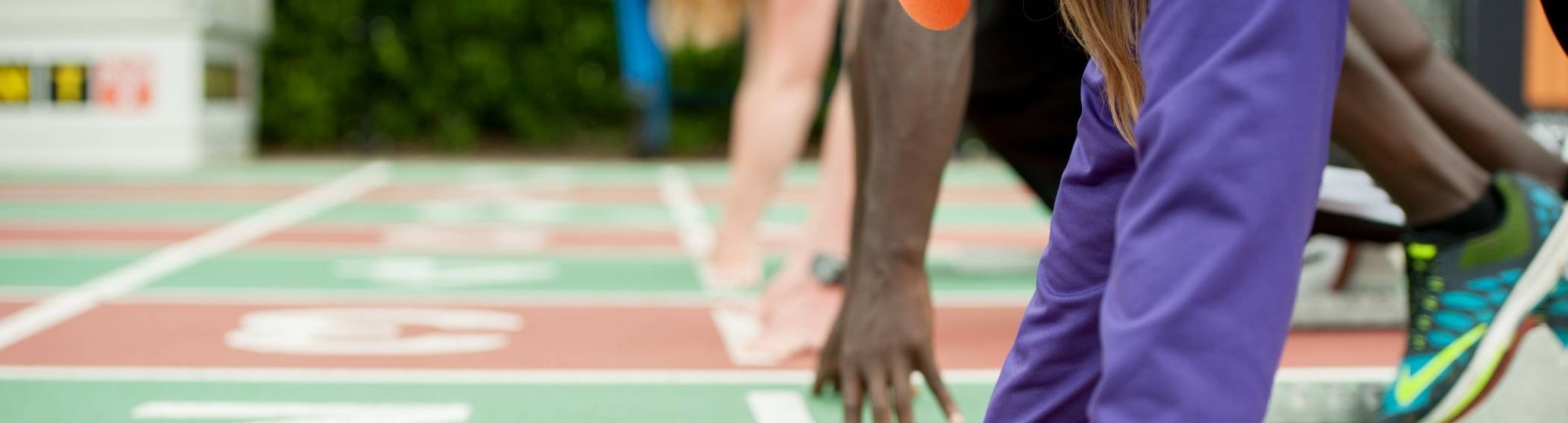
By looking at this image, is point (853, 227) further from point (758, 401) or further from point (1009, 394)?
point (1009, 394)

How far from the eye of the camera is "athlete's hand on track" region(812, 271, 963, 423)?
1.72 meters

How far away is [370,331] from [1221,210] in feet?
7.50

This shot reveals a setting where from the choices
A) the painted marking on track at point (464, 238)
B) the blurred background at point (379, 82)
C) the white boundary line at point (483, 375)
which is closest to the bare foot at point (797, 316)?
the white boundary line at point (483, 375)

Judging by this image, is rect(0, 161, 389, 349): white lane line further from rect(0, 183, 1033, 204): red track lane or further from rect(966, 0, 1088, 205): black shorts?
rect(966, 0, 1088, 205): black shorts

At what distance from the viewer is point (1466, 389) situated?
166 cm

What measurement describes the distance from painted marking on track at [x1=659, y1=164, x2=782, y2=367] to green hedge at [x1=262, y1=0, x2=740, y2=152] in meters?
1.09

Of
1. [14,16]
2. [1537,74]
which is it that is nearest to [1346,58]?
[1537,74]

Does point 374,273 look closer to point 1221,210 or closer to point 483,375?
point 483,375

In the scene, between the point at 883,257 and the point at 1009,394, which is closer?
the point at 1009,394

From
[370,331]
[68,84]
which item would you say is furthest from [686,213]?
[68,84]

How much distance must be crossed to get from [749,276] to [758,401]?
56.8 inches

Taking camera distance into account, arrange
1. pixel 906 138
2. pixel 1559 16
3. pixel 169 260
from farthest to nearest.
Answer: pixel 169 260 < pixel 906 138 < pixel 1559 16

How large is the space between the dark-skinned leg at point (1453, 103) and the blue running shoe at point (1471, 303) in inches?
10.8

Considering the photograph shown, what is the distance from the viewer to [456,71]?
33.2 ft
